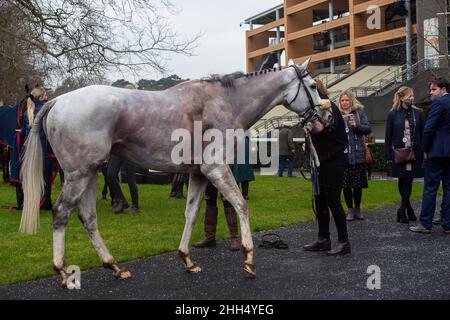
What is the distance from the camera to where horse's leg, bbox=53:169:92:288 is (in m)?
5.15

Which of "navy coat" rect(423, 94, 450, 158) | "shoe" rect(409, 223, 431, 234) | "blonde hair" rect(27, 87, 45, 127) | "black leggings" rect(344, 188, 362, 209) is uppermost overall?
"blonde hair" rect(27, 87, 45, 127)

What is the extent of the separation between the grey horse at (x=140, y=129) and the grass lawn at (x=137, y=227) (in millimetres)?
880

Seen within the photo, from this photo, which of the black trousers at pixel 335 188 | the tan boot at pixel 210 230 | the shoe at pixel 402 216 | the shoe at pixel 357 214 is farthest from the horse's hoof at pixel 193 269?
the shoe at pixel 402 216

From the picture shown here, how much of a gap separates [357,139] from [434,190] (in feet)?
5.33

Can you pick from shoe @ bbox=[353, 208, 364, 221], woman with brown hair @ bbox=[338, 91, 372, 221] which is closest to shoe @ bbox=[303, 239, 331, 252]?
woman with brown hair @ bbox=[338, 91, 372, 221]

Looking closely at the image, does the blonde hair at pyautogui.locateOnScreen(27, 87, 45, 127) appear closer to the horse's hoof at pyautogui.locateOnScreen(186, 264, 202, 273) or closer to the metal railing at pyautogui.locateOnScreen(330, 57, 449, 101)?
the horse's hoof at pyautogui.locateOnScreen(186, 264, 202, 273)

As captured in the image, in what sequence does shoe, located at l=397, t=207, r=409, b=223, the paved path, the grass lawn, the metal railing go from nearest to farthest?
the paved path < the grass lawn < shoe, located at l=397, t=207, r=409, b=223 < the metal railing

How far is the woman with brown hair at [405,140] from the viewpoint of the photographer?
8.72 meters

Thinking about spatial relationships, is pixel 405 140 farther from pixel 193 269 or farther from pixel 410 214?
pixel 193 269

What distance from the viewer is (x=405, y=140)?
8.78 m

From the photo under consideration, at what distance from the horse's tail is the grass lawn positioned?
603 mm

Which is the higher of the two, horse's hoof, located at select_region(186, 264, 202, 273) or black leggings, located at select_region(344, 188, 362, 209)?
black leggings, located at select_region(344, 188, 362, 209)
